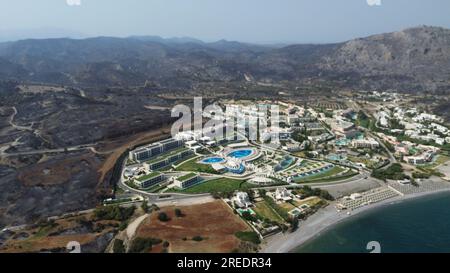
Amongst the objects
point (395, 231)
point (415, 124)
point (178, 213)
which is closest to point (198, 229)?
point (178, 213)

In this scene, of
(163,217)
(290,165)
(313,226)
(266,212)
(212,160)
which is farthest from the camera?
(212,160)

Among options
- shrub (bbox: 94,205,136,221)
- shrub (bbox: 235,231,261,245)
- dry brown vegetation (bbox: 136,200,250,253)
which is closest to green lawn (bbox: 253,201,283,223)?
dry brown vegetation (bbox: 136,200,250,253)

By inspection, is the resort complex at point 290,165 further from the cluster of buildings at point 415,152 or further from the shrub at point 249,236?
the shrub at point 249,236

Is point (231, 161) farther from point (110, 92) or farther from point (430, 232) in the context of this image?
point (110, 92)

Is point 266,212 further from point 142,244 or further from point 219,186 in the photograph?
point 142,244

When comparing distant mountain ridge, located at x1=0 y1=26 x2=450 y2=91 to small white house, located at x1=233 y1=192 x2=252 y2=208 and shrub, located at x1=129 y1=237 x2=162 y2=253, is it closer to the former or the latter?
small white house, located at x1=233 y1=192 x2=252 y2=208

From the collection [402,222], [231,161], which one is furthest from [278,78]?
[402,222]

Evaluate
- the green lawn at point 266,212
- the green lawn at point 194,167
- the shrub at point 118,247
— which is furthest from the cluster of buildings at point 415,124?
the shrub at point 118,247
